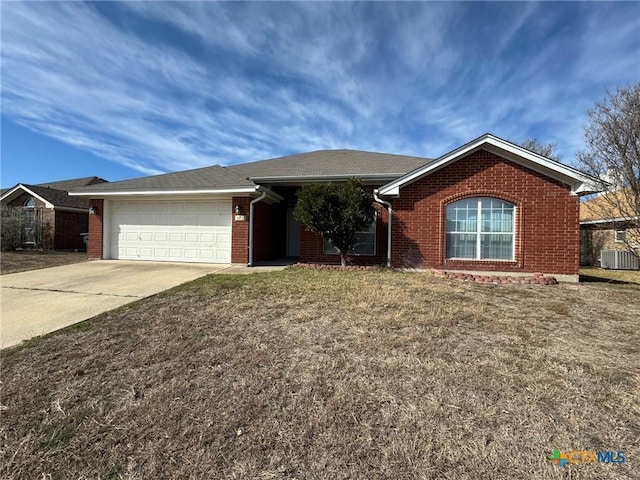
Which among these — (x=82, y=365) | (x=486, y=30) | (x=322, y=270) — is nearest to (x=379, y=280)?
(x=322, y=270)

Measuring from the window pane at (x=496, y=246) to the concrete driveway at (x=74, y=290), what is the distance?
729cm

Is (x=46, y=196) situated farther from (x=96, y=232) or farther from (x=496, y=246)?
(x=496, y=246)

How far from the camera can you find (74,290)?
713 cm

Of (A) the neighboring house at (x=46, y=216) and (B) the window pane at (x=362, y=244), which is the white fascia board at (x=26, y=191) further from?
(B) the window pane at (x=362, y=244)

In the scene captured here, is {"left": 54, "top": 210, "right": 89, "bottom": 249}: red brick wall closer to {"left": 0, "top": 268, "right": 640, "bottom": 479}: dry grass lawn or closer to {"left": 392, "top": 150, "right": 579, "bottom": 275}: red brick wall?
{"left": 0, "top": 268, "right": 640, "bottom": 479}: dry grass lawn

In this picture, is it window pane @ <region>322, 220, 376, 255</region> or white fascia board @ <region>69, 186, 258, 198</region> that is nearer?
white fascia board @ <region>69, 186, 258, 198</region>

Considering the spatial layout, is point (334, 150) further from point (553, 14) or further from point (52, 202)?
point (52, 202)

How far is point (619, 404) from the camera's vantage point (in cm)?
272

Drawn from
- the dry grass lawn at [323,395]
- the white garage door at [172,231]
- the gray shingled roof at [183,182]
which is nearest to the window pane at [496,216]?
the dry grass lawn at [323,395]

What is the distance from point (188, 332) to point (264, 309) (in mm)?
1305

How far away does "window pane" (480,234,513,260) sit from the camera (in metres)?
9.19

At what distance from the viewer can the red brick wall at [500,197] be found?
28.9 feet

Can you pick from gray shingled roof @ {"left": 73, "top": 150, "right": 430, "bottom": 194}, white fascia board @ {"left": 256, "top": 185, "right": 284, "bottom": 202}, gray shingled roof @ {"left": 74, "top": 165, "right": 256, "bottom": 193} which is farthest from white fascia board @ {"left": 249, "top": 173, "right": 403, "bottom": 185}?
gray shingled roof @ {"left": 74, "top": 165, "right": 256, "bottom": 193}

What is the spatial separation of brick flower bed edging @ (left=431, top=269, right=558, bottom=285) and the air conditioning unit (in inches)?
461
